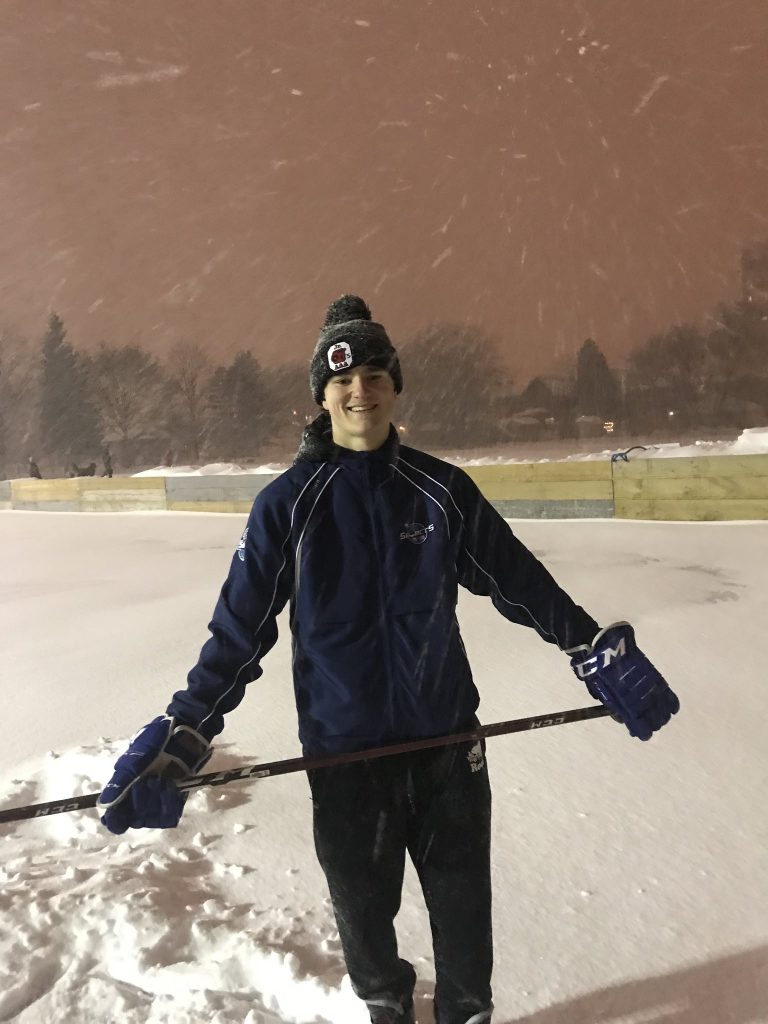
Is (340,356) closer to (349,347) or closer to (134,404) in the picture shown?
(349,347)

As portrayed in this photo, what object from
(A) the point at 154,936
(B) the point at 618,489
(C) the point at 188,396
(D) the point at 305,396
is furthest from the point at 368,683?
(C) the point at 188,396

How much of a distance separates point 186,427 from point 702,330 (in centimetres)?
1913

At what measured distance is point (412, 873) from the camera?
191cm

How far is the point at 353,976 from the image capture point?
47.9 inches

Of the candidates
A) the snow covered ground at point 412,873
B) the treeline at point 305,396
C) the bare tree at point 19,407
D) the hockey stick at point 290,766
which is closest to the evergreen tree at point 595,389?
the treeline at point 305,396

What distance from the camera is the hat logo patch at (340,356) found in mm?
1234

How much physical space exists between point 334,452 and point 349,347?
20cm

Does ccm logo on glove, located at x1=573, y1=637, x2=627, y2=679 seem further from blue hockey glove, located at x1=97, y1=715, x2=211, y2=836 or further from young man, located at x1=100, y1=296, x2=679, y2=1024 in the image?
blue hockey glove, located at x1=97, y1=715, x2=211, y2=836

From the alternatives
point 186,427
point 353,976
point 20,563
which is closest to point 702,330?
point 186,427

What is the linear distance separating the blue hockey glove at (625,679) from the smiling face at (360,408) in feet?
1.88

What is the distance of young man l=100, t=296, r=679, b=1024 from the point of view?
1.15m

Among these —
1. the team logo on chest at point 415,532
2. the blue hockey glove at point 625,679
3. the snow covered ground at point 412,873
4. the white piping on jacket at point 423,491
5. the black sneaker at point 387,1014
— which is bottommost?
the snow covered ground at point 412,873

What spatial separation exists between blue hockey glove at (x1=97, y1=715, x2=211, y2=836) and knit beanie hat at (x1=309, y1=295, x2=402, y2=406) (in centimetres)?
67

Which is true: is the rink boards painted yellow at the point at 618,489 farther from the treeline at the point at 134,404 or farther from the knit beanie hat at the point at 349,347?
the treeline at the point at 134,404
